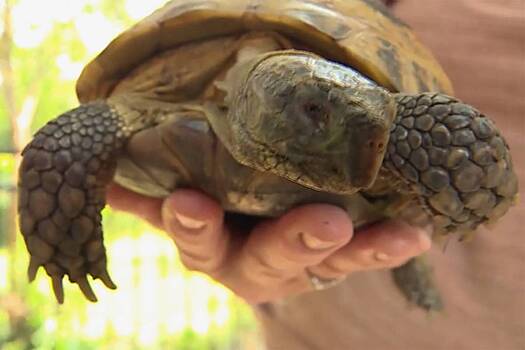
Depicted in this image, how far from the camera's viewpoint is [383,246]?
3.31 feet

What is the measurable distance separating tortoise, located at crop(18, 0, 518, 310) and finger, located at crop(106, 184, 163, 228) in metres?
0.09

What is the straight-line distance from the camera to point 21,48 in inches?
103

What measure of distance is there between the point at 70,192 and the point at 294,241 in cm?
30

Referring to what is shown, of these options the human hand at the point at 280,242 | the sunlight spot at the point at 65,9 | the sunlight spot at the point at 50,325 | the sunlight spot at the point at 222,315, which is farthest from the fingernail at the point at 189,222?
the sunlight spot at the point at 222,315

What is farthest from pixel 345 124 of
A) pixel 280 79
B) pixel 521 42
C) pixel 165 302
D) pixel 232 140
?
pixel 165 302

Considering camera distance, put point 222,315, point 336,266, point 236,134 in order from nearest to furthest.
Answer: point 236,134 → point 336,266 → point 222,315

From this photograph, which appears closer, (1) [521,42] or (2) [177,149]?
(2) [177,149]

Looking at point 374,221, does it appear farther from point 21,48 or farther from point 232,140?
point 21,48

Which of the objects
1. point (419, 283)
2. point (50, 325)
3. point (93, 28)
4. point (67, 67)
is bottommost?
point (50, 325)

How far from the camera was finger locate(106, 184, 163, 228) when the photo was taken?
121 centimetres

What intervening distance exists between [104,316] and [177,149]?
2.00 metres

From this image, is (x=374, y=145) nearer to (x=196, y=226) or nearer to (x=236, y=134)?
(x=236, y=134)

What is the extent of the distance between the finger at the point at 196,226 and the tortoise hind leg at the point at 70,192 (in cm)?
10

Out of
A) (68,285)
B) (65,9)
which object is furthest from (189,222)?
(65,9)
